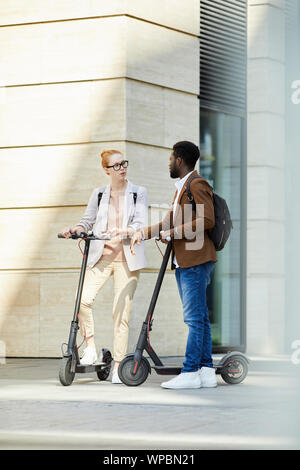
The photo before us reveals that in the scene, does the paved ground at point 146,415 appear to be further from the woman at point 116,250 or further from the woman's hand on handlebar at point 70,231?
the woman's hand on handlebar at point 70,231

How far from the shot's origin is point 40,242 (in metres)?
12.9

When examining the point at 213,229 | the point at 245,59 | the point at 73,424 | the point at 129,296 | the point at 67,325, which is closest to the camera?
the point at 73,424

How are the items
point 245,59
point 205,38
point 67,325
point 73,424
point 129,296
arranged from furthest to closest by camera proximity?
point 245,59 → point 205,38 → point 67,325 → point 129,296 → point 73,424

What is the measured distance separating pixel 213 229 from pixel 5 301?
470 cm

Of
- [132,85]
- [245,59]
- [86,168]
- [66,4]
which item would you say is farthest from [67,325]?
[245,59]

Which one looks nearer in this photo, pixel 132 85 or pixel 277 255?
pixel 132 85

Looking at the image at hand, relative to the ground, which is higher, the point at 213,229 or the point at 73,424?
the point at 213,229

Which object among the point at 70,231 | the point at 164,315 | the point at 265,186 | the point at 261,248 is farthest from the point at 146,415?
the point at 265,186

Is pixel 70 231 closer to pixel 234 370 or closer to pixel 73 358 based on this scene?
pixel 73 358

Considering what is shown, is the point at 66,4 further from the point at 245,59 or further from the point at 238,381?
the point at 238,381

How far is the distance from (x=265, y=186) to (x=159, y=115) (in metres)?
2.69

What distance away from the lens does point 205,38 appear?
559 inches

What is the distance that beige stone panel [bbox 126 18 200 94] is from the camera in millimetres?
12805

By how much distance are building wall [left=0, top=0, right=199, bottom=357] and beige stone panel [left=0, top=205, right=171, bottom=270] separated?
0.04 ft
